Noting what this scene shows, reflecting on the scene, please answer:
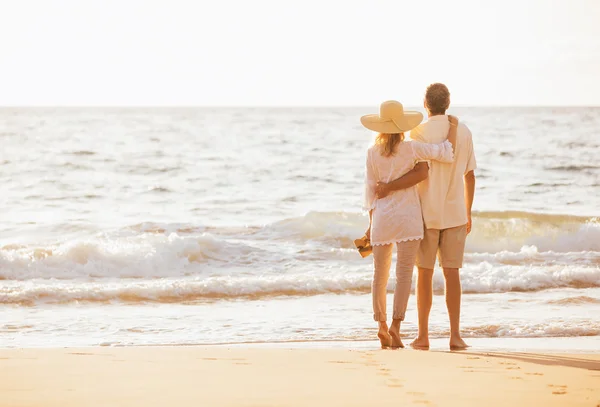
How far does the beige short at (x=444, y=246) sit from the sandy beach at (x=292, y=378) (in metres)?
0.59

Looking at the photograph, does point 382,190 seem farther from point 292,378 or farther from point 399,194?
point 292,378

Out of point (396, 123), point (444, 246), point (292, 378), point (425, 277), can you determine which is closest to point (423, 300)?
point (425, 277)

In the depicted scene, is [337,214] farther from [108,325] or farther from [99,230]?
[108,325]

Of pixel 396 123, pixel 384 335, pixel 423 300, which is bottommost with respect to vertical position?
pixel 384 335

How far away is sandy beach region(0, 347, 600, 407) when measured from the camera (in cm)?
422

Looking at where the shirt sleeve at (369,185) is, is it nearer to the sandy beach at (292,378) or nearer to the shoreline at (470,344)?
the sandy beach at (292,378)

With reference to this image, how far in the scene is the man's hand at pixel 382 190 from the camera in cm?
545

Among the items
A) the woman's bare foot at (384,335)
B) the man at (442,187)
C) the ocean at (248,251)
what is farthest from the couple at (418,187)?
the ocean at (248,251)

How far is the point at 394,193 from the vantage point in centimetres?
546

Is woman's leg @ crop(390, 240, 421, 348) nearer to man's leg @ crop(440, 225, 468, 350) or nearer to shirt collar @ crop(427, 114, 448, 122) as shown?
man's leg @ crop(440, 225, 468, 350)

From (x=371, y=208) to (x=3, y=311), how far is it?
168 inches

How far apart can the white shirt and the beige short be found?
61mm

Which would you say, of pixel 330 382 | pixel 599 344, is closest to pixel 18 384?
pixel 330 382

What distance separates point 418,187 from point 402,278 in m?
0.60
